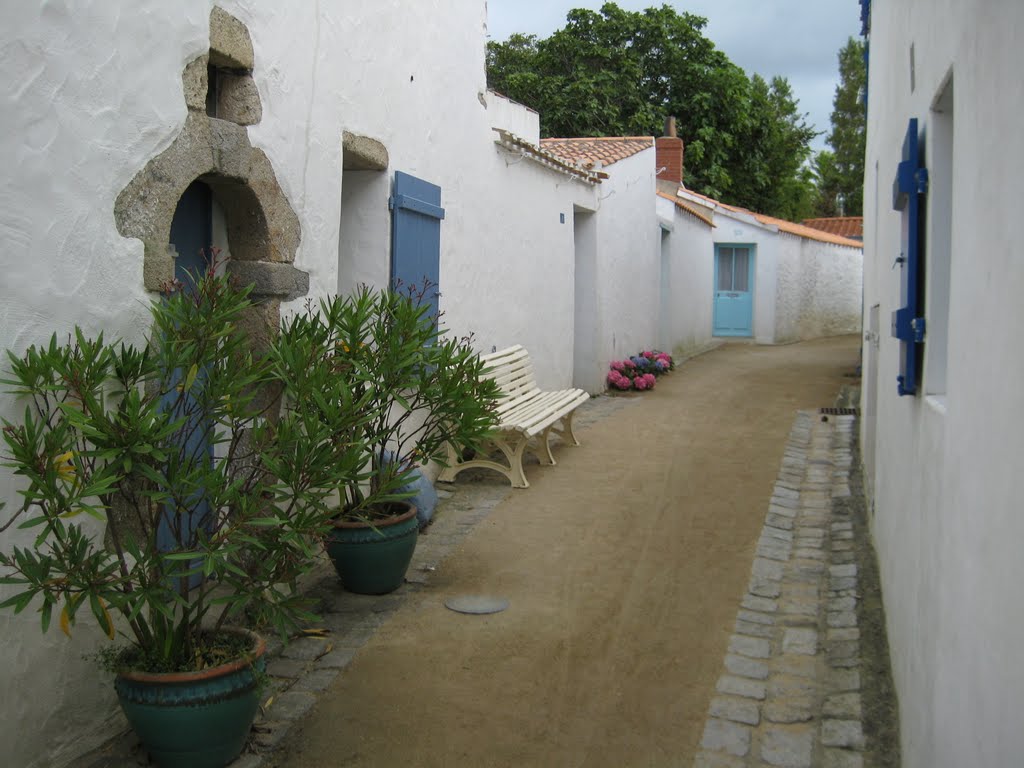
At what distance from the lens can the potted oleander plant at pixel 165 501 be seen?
3074mm

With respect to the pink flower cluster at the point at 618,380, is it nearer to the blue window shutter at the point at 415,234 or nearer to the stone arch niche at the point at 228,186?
the blue window shutter at the point at 415,234

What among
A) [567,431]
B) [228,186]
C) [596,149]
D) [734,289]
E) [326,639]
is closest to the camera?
[326,639]

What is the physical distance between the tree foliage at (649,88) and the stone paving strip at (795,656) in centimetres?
1825

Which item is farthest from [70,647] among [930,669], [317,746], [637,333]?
[637,333]

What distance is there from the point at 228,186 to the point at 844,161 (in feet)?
122

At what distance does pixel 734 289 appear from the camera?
70.2ft

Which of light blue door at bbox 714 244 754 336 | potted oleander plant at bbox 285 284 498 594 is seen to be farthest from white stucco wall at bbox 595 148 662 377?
potted oleander plant at bbox 285 284 498 594

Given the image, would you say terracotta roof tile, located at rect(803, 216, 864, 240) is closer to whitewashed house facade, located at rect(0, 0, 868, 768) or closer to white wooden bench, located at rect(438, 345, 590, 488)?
whitewashed house facade, located at rect(0, 0, 868, 768)

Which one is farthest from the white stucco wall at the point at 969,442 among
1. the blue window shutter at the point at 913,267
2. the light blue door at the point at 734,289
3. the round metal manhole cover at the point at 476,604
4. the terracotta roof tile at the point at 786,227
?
the light blue door at the point at 734,289

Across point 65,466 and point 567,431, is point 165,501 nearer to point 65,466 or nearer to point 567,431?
point 65,466

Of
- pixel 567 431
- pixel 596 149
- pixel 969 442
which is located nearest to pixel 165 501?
pixel 969 442

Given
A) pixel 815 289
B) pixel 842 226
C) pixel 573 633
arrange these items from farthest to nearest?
1. pixel 842 226
2. pixel 815 289
3. pixel 573 633

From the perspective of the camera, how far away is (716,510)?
7.02 metres

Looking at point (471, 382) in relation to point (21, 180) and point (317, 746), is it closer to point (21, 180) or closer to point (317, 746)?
point (317, 746)
